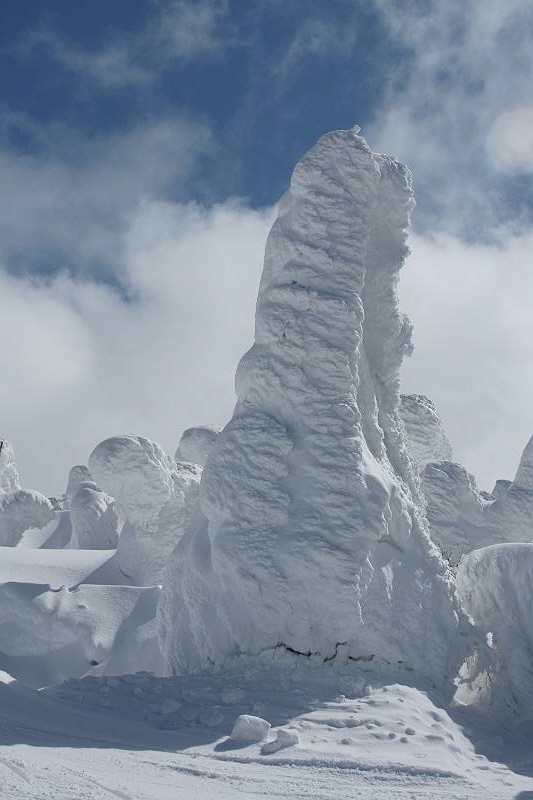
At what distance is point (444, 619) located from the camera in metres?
10.6

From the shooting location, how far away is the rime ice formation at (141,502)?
2017 cm

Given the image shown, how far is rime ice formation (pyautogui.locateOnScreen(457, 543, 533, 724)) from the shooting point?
10.5 m

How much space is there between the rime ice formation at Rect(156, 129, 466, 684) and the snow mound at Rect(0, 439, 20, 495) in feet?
67.1

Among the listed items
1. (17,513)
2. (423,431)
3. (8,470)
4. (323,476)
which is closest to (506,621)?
(323,476)

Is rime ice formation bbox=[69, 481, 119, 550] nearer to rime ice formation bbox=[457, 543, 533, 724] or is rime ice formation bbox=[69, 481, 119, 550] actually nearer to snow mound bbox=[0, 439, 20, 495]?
snow mound bbox=[0, 439, 20, 495]

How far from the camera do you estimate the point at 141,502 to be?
20203 millimetres

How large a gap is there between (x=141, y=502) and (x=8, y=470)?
499 inches

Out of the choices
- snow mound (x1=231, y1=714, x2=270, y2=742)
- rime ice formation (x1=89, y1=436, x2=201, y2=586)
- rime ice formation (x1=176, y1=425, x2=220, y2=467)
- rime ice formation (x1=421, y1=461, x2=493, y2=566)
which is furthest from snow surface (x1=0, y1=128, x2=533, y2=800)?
rime ice formation (x1=176, y1=425, x2=220, y2=467)

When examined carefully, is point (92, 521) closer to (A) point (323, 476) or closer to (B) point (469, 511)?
(B) point (469, 511)

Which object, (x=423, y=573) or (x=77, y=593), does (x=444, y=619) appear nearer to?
(x=423, y=573)

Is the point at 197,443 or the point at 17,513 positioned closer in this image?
the point at 17,513

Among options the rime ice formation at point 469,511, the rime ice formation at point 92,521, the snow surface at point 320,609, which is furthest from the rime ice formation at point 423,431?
the snow surface at point 320,609

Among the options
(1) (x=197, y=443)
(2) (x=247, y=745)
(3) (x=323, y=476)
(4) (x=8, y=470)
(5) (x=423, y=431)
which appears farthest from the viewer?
(4) (x=8, y=470)

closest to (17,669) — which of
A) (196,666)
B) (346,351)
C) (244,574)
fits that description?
(196,666)
